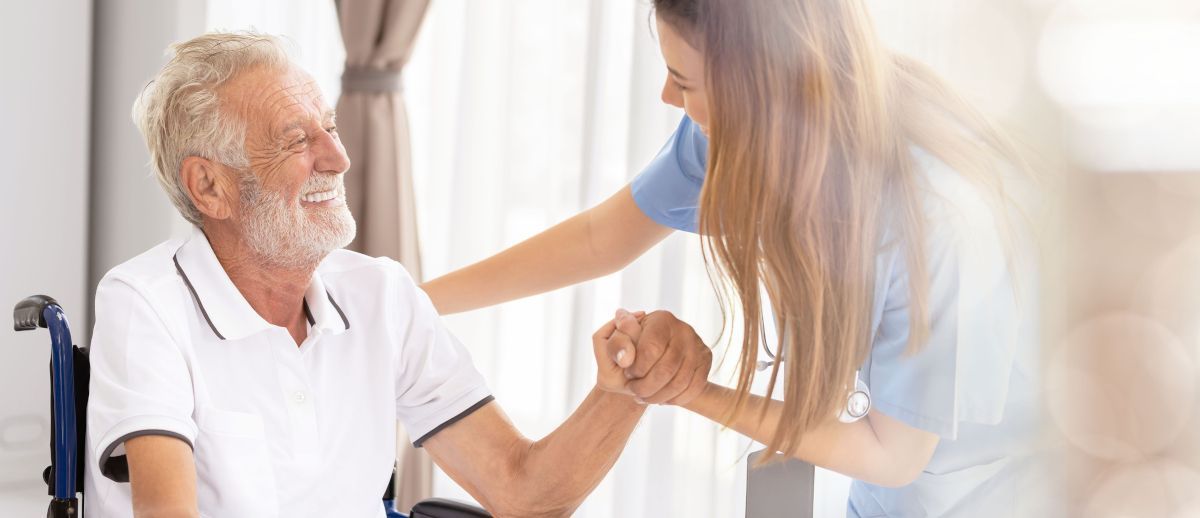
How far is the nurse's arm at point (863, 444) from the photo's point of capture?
122 centimetres

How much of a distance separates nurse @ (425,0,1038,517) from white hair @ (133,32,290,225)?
66cm

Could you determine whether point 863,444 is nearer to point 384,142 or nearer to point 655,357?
point 655,357

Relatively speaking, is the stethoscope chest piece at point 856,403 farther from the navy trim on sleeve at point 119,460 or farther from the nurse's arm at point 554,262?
the navy trim on sleeve at point 119,460

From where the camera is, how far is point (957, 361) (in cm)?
116

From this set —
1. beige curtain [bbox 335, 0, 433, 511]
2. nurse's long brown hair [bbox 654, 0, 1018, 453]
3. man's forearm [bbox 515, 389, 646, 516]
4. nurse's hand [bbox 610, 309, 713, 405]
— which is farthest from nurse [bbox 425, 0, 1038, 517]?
beige curtain [bbox 335, 0, 433, 511]

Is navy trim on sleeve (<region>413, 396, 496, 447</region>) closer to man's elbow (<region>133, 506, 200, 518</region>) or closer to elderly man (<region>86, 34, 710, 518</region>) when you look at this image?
elderly man (<region>86, 34, 710, 518</region>)

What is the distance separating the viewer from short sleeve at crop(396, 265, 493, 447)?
1657 millimetres

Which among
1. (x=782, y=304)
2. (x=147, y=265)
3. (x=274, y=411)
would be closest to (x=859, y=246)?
(x=782, y=304)

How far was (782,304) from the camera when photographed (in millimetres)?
1190

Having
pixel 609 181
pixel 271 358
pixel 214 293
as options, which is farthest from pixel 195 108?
pixel 609 181

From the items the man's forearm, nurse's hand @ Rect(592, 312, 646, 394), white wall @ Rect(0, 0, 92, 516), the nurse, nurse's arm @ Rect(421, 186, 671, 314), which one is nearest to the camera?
the nurse

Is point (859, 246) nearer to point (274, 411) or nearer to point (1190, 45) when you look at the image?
point (1190, 45)

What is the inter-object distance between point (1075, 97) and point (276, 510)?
3.84 ft

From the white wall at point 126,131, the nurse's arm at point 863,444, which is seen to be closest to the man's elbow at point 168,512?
the nurse's arm at point 863,444
